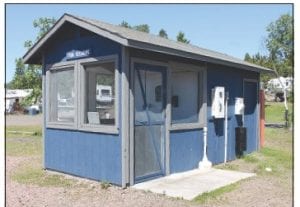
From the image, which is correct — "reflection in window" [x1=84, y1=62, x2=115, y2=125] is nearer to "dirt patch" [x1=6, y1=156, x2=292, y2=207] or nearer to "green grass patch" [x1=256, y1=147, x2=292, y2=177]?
"dirt patch" [x1=6, y1=156, x2=292, y2=207]

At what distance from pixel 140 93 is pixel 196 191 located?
218cm

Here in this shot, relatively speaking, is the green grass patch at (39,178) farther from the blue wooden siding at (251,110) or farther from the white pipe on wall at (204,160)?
the blue wooden siding at (251,110)

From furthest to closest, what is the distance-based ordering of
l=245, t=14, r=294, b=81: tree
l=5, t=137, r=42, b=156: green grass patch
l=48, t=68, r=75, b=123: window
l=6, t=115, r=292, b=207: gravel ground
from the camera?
l=245, t=14, r=294, b=81: tree → l=5, t=137, r=42, b=156: green grass patch → l=48, t=68, r=75, b=123: window → l=6, t=115, r=292, b=207: gravel ground

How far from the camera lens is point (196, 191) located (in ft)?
23.7

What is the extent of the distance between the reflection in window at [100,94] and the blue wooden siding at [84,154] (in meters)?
0.37

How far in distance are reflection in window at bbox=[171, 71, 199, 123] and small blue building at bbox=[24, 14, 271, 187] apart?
25 mm

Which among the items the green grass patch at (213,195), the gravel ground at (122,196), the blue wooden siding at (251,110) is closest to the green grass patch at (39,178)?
the gravel ground at (122,196)

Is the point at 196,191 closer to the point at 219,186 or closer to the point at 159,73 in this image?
the point at 219,186

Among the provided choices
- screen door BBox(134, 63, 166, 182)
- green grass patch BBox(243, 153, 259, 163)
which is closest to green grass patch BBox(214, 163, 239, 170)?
green grass patch BBox(243, 153, 259, 163)

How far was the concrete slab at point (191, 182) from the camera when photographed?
7.16 m

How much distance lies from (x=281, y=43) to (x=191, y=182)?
20.4 metres

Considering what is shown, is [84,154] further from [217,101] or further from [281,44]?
[281,44]

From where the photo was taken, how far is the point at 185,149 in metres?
9.14

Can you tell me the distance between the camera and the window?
8.67 m
